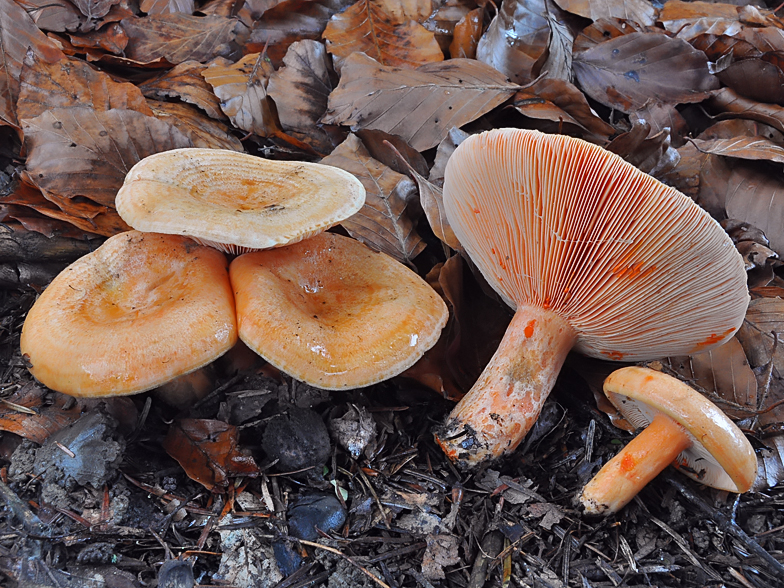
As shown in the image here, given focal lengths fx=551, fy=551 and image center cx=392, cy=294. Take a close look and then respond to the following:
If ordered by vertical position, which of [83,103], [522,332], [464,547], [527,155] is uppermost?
[527,155]

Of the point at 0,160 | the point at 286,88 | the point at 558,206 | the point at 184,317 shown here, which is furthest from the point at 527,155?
the point at 0,160

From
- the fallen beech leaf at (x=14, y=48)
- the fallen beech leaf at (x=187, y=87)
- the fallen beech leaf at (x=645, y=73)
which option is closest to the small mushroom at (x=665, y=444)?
the fallen beech leaf at (x=645, y=73)

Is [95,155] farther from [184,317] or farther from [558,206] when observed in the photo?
[558,206]

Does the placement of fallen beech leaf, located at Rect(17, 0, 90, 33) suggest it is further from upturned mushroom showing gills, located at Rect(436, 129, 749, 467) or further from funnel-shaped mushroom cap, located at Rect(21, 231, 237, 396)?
upturned mushroom showing gills, located at Rect(436, 129, 749, 467)

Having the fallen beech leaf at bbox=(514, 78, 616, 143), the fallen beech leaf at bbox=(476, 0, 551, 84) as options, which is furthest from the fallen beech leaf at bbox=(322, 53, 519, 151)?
the fallen beech leaf at bbox=(476, 0, 551, 84)

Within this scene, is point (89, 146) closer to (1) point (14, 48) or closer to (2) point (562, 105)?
(1) point (14, 48)

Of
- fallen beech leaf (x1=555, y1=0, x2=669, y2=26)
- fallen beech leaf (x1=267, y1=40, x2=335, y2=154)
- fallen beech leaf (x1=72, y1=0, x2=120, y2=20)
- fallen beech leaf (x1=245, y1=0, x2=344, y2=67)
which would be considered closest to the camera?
fallen beech leaf (x1=267, y1=40, x2=335, y2=154)
